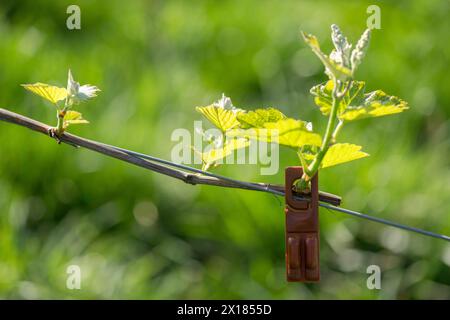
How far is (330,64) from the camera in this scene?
0.41 metres

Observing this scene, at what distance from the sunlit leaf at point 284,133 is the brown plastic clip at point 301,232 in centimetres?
7

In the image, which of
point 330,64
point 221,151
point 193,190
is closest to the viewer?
point 330,64

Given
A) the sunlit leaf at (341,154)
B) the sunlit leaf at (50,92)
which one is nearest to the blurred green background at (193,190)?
the sunlit leaf at (50,92)

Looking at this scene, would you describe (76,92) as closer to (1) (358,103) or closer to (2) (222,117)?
(2) (222,117)

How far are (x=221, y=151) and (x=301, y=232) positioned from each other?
0.09 meters

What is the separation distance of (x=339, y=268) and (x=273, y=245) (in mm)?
192

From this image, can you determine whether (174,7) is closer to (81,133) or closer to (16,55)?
(16,55)

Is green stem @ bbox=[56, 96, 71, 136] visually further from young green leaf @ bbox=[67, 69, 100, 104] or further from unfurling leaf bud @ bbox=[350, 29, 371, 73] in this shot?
unfurling leaf bud @ bbox=[350, 29, 371, 73]

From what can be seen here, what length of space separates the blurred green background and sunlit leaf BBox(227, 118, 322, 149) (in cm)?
127

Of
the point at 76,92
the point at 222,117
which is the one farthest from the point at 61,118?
the point at 222,117

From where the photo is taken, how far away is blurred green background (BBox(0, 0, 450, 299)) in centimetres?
171

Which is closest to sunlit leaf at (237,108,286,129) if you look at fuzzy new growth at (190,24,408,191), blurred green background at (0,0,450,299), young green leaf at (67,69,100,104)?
fuzzy new growth at (190,24,408,191)
